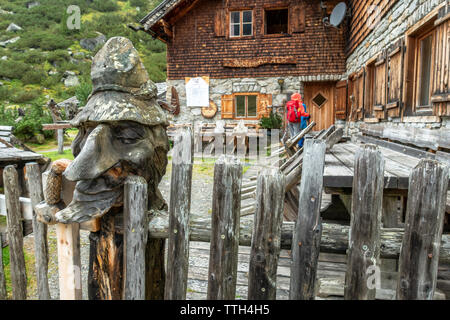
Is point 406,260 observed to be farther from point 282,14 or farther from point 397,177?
point 282,14

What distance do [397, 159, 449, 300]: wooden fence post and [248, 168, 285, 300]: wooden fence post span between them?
20.5 inches

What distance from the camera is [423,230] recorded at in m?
1.29

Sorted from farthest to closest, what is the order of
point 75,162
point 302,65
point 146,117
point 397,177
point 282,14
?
point 282,14 → point 302,65 → point 397,177 → point 146,117 → point 75,162

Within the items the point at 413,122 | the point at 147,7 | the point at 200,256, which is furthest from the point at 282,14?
the point at 147,7

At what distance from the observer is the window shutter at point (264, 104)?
12.9 m

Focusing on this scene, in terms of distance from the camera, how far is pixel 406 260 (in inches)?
52.4

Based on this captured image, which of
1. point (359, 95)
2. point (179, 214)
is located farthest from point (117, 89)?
point (359, 95)

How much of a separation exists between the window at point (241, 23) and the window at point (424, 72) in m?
8.57

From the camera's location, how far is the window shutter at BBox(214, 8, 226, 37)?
12.7 metres

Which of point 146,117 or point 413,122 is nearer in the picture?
point 146,117

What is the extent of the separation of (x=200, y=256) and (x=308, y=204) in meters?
2.52

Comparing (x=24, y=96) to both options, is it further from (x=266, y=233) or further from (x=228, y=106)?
(x=266, y=233)

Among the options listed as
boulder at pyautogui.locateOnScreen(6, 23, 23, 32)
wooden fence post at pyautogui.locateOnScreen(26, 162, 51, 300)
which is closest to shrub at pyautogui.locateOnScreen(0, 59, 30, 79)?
boulder at pyautogui.locateOnScreen(6, 23, 23, 32)

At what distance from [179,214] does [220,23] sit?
1270cm
